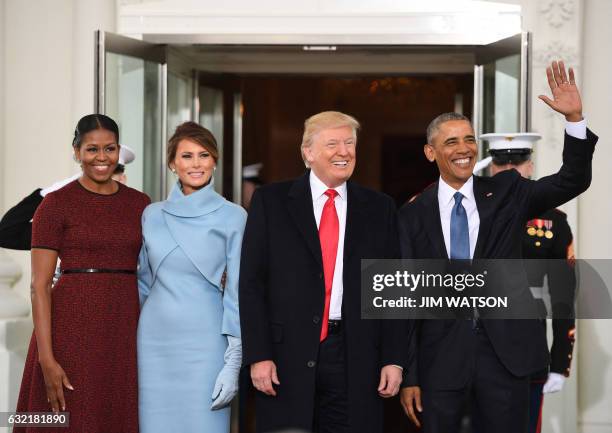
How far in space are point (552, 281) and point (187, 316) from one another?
190 centimetres

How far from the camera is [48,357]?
11.4 feet

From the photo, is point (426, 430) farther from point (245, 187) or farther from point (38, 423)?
point (245, 187)

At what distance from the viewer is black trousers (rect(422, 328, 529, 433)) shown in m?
3.38

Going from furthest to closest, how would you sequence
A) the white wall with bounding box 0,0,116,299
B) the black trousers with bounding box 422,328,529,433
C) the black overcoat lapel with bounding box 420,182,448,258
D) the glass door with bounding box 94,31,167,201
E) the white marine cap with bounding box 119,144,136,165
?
the white wall with bounding box 0,0,116,299, the glass door with bounding box 94,31,167,201, the white marine cap with bounding box 119,144,136,165, the black overcoat lapel with bounding box 420,182,448,258, the black trousers with bounding box 422,328,529,433

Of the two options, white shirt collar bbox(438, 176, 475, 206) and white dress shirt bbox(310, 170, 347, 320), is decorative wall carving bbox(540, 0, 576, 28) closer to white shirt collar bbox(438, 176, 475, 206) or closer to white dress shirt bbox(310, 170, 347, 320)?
white shirt collar bbox(438, 176, 475, 206)

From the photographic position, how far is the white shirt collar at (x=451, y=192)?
11.8ft

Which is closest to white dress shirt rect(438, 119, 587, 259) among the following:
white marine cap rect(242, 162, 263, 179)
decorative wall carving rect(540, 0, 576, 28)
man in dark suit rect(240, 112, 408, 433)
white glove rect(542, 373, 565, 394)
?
man in dark suit rect(240, 112, 408, 433)

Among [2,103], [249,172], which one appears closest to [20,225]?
[2,103]

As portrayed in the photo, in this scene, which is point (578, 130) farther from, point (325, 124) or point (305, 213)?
point (305, 213)

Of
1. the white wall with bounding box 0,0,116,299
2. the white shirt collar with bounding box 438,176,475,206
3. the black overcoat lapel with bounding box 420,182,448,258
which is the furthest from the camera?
Result: the white wall with bounding box 0,0,116,299

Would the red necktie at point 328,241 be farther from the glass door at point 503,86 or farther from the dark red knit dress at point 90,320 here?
the glass door at point 503,86

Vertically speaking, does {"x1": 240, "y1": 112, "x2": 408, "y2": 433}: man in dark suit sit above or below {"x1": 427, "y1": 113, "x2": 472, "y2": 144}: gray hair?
below

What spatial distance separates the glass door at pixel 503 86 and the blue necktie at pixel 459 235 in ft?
8.06

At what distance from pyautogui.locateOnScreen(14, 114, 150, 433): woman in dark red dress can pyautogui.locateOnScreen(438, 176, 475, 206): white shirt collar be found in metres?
1.18
